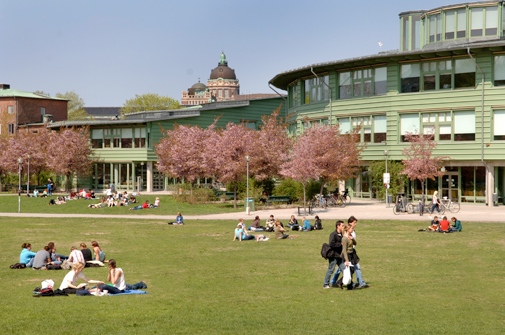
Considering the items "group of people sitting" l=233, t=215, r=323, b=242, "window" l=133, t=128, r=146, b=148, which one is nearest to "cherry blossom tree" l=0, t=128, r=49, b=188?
"window" l=133, t=128, r=146, b=148

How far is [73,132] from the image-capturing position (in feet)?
273

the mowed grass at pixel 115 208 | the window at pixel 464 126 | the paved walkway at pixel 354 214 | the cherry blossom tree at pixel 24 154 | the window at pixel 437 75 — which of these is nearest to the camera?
the paved walkway at pixel 354 214

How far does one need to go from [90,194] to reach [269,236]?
34.8 metres

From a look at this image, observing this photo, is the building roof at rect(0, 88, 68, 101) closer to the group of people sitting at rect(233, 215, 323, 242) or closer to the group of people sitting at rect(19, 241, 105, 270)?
the group of people sitting at rect(233, 215, 323, 242)

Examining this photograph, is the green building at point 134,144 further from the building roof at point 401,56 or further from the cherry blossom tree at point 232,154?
the cherry blossom tree at point 232,154

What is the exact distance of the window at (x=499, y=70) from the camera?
5525cm

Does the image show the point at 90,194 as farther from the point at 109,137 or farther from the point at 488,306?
the point at 488,306

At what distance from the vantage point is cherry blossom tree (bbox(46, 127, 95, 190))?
266ft

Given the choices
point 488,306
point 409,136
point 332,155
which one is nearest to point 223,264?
point 488,306

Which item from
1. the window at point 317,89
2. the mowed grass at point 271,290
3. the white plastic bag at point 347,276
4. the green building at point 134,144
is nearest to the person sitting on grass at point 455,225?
the mowed grass at point 271,290

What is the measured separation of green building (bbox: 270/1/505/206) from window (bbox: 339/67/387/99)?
3.2 inches

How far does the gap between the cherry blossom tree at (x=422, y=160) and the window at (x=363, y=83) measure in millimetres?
6468

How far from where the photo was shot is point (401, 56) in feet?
193

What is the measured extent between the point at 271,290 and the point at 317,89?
48.3m
